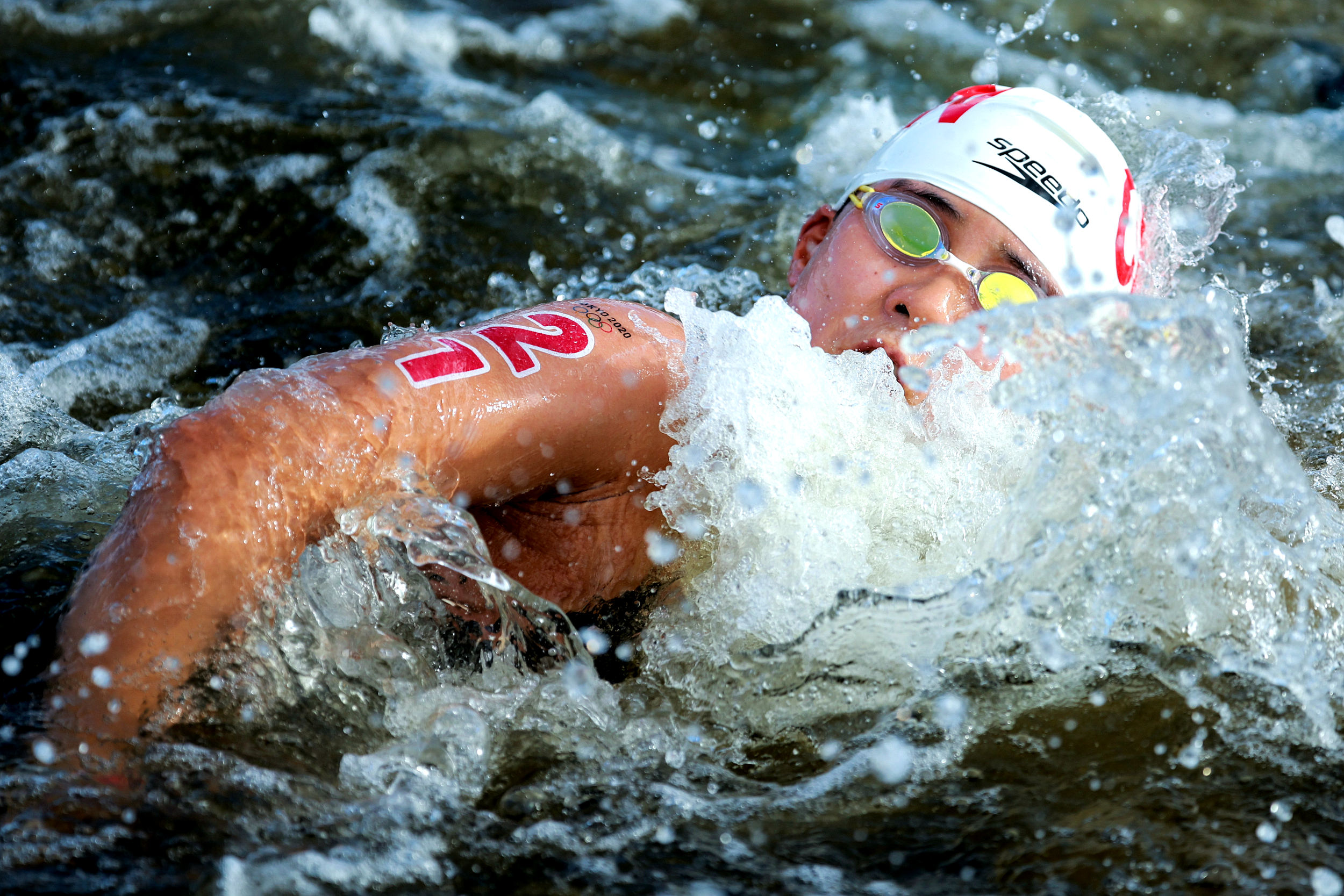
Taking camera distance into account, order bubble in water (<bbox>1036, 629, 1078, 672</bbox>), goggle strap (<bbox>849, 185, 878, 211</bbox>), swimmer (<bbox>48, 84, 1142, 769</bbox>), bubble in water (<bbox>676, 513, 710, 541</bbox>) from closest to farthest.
A: swimmer (<bbox>48, 84, 1142, 769</bbox>)
bubble in water (<bbox>1036, 629, 1078, 672</bbox>)
bubble in water (<bbox>676, 513, 710, 541</bbox>)
goggle strap (<bbox>849, 185, 878, 211</bbox>)

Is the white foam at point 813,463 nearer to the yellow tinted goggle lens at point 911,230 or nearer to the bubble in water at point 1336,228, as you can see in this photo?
the yellow tinted goggle lens at point 911,230

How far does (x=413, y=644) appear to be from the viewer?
7.73 feet

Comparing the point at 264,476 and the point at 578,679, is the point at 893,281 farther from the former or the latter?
the point at 264,476

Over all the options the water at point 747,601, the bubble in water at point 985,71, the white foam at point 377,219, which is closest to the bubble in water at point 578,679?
the water at point 747,601

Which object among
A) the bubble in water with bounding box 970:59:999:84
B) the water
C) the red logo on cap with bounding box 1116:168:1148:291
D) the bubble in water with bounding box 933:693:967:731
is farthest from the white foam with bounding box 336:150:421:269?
the bubble in water with bounding box 970:59:999:84

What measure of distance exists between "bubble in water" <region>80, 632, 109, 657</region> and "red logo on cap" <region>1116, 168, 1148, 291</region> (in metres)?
2.42

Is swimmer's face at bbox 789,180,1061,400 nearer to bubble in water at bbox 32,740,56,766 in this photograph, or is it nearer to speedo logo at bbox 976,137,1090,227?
speedo logo at bbox 976,137,1090,227

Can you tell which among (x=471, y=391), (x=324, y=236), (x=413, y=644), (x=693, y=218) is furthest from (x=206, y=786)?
(x=693, y=218)

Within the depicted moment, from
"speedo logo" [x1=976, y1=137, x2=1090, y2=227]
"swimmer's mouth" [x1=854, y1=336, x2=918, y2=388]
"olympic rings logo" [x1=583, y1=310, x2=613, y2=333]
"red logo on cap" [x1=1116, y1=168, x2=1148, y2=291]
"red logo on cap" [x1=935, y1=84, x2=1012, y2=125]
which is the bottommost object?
"swimmer's mouth" [x1=854, y1=336, x2=918, y2=388]

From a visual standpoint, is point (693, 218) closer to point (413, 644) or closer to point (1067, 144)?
point (1067, 144)

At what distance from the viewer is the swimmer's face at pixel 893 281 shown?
2.72m

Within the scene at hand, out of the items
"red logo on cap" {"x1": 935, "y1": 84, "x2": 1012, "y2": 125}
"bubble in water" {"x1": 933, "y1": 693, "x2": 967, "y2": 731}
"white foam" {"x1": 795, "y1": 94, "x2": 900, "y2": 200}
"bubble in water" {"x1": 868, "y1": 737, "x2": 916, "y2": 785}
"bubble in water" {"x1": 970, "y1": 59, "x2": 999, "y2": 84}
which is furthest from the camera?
"bubble in water" {"x1": 970, "y1": 59, "x2": 999, "y2": 84}

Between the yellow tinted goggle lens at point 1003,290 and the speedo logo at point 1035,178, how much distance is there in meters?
0.27

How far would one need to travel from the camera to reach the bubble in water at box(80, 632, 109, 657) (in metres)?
1.88
